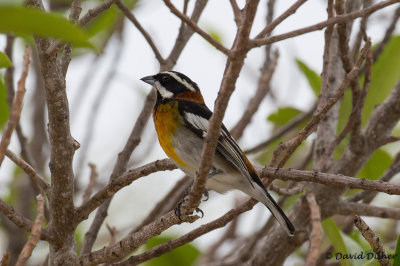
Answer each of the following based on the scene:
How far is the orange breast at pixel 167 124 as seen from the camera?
3451 millimetres

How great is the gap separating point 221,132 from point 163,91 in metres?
0.89

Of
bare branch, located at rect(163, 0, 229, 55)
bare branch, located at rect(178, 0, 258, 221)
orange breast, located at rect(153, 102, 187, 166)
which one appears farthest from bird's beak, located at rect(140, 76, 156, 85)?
bare branch, located at rect(163, 0, 229, 55)

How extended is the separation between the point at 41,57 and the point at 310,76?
93.8 inches

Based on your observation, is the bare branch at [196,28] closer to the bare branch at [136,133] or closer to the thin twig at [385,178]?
the bare branch at [136,133]

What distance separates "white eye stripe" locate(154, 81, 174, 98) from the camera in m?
3.90

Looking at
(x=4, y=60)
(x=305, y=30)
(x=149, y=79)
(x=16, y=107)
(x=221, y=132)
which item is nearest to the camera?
(x=16, y=107)

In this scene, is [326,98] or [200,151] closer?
[200,151]

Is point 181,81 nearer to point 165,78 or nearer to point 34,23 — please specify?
point 165,78

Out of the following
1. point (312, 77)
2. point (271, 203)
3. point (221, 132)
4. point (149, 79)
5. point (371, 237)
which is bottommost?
point (371, 237)

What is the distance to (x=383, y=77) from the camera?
4.32 metres

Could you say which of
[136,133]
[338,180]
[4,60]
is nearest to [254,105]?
[136,133]

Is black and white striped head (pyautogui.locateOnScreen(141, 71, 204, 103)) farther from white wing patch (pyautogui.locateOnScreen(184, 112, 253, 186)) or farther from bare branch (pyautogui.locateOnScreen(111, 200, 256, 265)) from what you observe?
bare branch (pyautogui.locateOnScreen(111, 200, 256, 265))

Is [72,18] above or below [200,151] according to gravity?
above

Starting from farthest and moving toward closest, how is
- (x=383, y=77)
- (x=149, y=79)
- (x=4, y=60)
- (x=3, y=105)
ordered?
1. (x=383, y=77)
2. (x=149, y=79)
3. (x=3, y=105)
4. (x=4, y=60)
